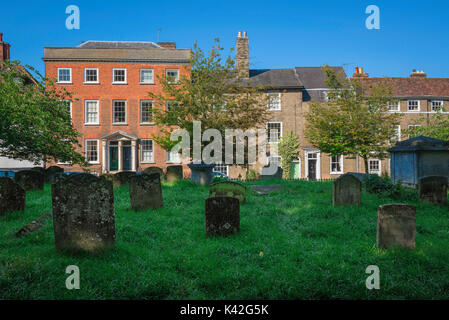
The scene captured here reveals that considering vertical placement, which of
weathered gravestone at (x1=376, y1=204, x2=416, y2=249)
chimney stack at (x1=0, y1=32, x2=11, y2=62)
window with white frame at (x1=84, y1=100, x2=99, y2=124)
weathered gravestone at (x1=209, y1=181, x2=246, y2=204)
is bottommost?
weathered gravestone at (x1=376, y1=204, x2=416, y2=249)

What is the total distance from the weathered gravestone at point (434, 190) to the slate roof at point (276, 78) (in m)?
21.4

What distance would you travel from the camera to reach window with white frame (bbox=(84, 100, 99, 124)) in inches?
1112

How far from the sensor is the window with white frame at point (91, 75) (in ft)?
93.0

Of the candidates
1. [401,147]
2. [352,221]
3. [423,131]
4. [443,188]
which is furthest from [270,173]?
[352,221]

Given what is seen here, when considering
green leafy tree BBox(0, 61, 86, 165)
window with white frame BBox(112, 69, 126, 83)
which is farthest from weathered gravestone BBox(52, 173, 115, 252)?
window with white frame BBox(112, 69, 126, 83)

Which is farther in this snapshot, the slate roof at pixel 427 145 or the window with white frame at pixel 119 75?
the window with white frame at pixel 119 75

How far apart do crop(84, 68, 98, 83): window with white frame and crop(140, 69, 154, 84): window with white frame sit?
172 inches

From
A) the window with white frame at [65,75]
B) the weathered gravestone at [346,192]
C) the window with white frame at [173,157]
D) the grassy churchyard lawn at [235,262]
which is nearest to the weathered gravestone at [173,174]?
the grassy churchyard lawn at [235,262]

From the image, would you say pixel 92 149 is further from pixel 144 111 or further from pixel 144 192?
pixel 144 192

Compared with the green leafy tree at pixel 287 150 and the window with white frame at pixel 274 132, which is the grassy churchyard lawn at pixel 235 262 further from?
the window with white frame at pixel 274 132

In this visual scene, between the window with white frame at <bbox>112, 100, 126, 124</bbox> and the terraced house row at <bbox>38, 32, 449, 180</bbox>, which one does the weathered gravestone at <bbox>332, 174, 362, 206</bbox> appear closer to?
the terraced house row at <bbox>38, 32, 449, 180</bbox>

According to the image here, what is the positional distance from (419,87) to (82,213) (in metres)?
38.3

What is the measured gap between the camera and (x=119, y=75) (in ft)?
94.0
